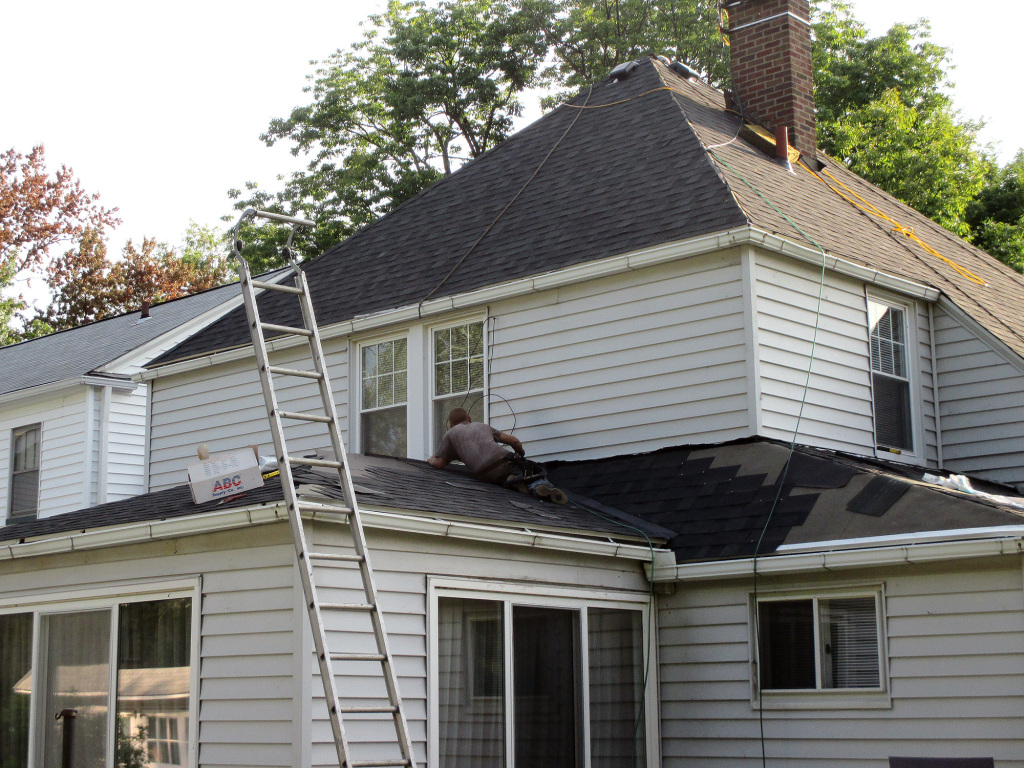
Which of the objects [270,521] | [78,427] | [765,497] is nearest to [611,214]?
[765,497]

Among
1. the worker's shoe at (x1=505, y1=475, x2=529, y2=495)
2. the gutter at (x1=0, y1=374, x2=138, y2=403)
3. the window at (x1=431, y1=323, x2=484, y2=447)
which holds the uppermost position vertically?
the gutter at (x1=0, y1=374, x2=138, y2=403)

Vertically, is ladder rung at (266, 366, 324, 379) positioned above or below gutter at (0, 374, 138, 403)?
below

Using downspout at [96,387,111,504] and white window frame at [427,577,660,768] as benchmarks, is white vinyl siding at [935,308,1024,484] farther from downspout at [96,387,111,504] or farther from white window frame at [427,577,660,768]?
downspout at [96,387,111,504]

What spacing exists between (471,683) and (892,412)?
19.5ft

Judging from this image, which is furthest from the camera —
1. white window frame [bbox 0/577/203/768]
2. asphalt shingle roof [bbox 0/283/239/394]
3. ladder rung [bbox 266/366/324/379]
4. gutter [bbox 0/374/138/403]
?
asphalt shingle roof [bbox 0/283/239/394]

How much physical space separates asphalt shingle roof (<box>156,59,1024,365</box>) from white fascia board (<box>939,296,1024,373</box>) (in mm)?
95

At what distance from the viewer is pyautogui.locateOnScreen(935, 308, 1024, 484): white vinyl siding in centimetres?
1180

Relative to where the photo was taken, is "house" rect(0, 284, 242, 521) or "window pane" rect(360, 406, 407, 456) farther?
"house" rect(0, 284, 242, 521)

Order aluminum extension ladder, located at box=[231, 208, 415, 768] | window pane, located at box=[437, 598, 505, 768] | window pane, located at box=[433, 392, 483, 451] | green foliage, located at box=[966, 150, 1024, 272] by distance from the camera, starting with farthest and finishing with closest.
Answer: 1. green foliage, located at box=[966, 150, 1024, 272]
2. window pane, located at box=[433, 392, 483, 451]
3. window pane, located at box=[437, 598, 505, 768]
4. aluminum extension ladder, located at box=[231, 208, 415, 768]

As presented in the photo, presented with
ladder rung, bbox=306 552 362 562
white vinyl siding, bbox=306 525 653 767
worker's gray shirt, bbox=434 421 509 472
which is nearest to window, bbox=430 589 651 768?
white vinyl siding, bbox=306 525 653 767

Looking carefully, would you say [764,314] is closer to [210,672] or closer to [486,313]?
[486,313]

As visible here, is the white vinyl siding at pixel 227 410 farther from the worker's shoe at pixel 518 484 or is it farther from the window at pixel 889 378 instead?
the window at pixel 889 378

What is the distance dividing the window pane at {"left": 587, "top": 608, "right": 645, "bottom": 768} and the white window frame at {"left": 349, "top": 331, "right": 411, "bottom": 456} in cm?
390

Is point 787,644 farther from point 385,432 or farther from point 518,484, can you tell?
point 385,432
